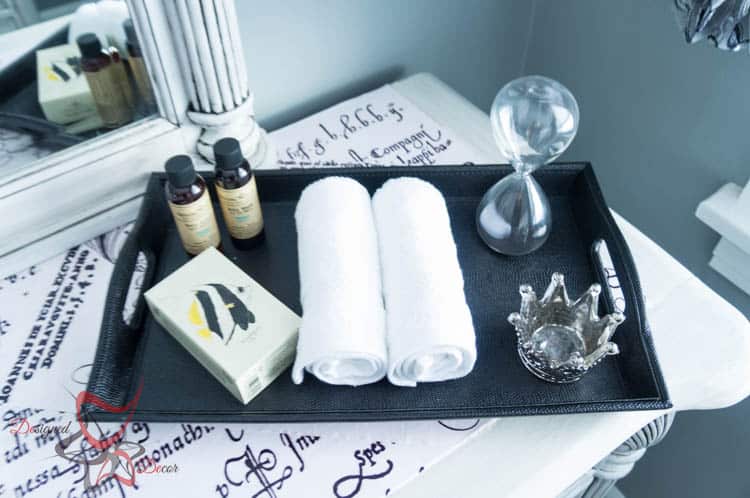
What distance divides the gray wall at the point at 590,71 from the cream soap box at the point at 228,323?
1.19ft

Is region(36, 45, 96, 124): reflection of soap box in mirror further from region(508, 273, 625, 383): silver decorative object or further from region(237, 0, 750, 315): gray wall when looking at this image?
region(508, 273, 625, 383): silver decorative object

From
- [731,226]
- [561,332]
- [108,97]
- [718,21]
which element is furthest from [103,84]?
[731,226]

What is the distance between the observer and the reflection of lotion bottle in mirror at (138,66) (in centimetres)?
65

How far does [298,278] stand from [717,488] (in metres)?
0.84

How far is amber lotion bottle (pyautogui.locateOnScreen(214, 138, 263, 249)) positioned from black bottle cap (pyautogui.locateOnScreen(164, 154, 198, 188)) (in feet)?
0.10

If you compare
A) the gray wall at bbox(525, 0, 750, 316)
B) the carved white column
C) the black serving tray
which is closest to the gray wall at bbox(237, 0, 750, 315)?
the gray wall at bbox(525, 0, 750, 316)

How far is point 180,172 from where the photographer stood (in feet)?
1.87

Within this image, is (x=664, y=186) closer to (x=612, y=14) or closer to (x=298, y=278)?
(x=612, y=14)

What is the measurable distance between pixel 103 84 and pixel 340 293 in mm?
374

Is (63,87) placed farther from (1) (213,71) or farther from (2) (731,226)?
(2) (731,226)

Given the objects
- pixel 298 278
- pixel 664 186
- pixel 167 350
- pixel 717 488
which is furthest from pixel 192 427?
pixel 717 488

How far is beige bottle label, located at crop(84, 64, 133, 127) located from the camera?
26.5 inches

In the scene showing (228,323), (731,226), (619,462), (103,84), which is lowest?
(619,462)

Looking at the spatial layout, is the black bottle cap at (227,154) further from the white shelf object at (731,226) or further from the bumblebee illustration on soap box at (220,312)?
the white shelf object at (731,226)
